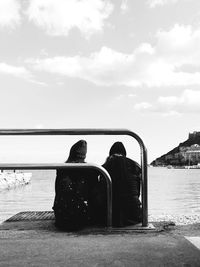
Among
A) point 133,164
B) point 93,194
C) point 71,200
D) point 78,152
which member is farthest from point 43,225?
point 133,164

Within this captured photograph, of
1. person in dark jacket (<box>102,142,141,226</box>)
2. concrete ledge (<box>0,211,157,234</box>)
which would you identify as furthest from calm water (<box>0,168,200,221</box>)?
person in dark jacket (<box>102,142,141,226</box>)

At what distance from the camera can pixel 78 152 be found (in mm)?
4660

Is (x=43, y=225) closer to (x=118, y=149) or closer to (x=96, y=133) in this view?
(x=118, y=149)

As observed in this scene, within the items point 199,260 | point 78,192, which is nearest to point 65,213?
point 78,192

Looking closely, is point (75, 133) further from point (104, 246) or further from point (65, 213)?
point (104, 246)

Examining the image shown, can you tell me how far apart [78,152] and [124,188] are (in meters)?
0.63

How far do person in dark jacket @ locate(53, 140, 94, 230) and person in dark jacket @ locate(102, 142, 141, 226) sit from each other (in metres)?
0.30

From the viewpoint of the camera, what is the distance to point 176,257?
278 cm

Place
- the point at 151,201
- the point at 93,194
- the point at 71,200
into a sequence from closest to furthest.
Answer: the point at 71,200
the point at 93,194
the point at 151,201

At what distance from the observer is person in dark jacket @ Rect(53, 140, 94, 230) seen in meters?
4.22

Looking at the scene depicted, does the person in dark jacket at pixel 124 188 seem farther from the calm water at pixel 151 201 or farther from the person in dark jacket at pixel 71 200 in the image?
the calm water at pixel 151 201

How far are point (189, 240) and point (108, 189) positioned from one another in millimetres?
1085

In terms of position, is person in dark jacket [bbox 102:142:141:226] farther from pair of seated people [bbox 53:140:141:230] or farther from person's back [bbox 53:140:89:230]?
person's back [bbox 53:140:89:230]

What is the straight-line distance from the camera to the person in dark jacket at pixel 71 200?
13.9 ft
